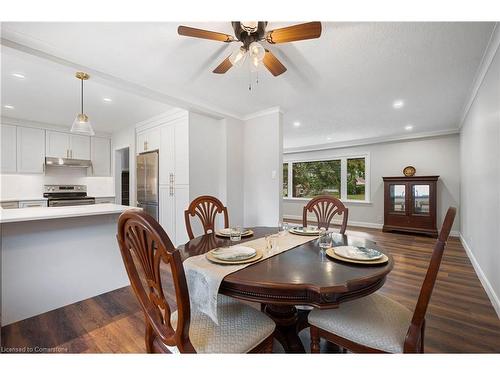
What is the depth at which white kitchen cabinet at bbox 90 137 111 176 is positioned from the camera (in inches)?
197

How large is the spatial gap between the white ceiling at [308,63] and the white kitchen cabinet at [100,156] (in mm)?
1649

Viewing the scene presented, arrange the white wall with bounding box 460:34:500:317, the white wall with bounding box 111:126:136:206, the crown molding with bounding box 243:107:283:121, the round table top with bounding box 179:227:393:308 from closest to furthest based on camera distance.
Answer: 1. the round table top with bounding box 179:227:393:308
2. the white wall with bounding box 460:34:500:317
3. the crown molding with bounding box 243:107:283:121
4. the white wall with bounding box 111:126:136:206

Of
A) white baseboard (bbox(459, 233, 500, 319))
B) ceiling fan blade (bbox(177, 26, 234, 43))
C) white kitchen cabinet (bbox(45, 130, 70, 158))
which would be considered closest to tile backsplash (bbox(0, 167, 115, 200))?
white kitchen cabinet (bbox(45, 130, 70, 158))

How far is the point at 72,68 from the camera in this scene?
2.21 metres

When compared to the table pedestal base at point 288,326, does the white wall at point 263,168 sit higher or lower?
higher

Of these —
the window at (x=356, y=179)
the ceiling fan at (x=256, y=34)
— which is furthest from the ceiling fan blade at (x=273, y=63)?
the window at (x=356, y=179)

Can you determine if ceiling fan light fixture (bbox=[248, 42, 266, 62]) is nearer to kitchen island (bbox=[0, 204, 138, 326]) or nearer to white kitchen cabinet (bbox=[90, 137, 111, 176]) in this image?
kitchen island (bbox=[0, 204, 138, 326])

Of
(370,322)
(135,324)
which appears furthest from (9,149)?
(370,322)

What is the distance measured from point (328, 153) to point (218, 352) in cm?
672

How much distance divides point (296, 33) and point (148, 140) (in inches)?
138

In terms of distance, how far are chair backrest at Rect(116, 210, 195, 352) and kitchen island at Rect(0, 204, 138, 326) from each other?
138cm

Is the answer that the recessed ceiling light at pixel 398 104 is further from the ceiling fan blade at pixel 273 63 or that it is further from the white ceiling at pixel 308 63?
the ceiling fan blade at pixel 273 63

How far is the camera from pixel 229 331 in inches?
41.7

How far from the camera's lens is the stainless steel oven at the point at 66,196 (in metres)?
4.40
